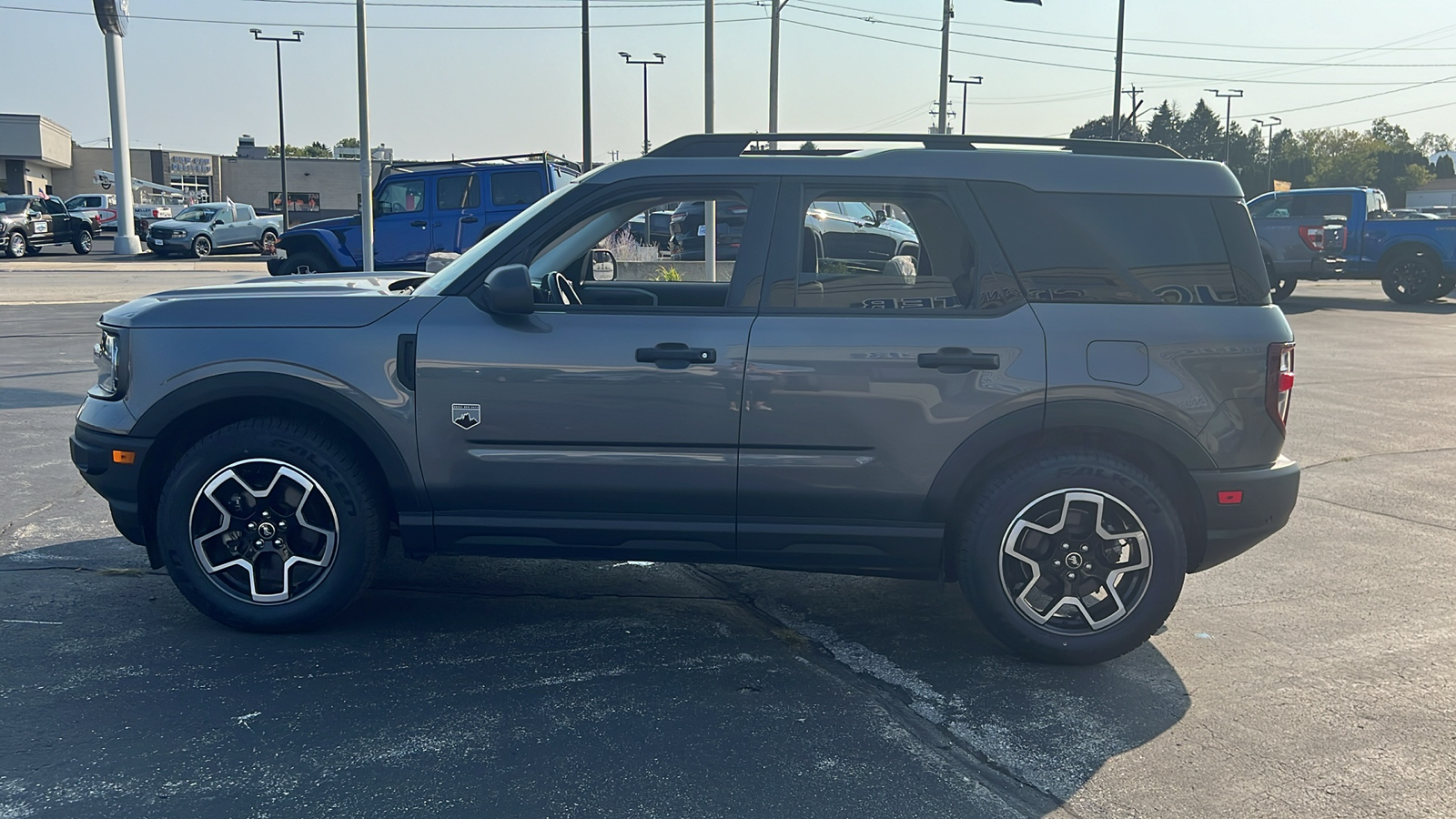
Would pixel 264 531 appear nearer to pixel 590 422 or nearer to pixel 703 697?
pixel 590 422

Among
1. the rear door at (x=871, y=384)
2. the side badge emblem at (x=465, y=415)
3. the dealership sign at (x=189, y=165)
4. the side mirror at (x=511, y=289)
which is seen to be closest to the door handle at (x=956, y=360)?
the rear door at (x=871, y=384)

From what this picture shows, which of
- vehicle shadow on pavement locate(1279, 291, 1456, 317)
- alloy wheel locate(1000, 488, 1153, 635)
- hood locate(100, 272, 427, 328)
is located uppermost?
hood locate(100, 272, 427, 328)

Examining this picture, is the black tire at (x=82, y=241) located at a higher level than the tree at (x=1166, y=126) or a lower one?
lower

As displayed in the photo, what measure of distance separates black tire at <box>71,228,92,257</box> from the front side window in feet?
78.8

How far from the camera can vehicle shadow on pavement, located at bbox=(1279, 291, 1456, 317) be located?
67.5 ft

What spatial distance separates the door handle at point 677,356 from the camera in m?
4.11

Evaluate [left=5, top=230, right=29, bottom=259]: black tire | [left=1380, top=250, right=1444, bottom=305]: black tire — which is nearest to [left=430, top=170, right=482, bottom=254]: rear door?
[left=1380, top=250, right=1444, bottom=305]: black tire

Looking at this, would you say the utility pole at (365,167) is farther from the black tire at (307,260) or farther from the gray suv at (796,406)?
the gray suv at (796,406)

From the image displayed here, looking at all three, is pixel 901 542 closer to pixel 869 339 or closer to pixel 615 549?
pixel 869 339

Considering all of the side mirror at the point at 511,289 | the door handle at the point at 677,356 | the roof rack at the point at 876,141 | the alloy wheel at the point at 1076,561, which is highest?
the roof rack at the point at 876,141

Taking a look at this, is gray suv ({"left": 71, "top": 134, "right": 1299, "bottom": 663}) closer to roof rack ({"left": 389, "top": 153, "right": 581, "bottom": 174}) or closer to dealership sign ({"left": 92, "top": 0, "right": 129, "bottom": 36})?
roof rack ({"left": 389, "top": 153, "right": 581, "bottom": 174})

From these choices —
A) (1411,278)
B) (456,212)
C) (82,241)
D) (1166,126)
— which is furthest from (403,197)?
(1166,126)

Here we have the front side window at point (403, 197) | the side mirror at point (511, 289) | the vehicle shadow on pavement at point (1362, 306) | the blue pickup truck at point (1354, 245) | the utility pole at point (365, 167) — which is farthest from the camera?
the blue pickup truck at point (1354, 245)

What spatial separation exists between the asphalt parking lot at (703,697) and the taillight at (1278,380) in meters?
0.96
